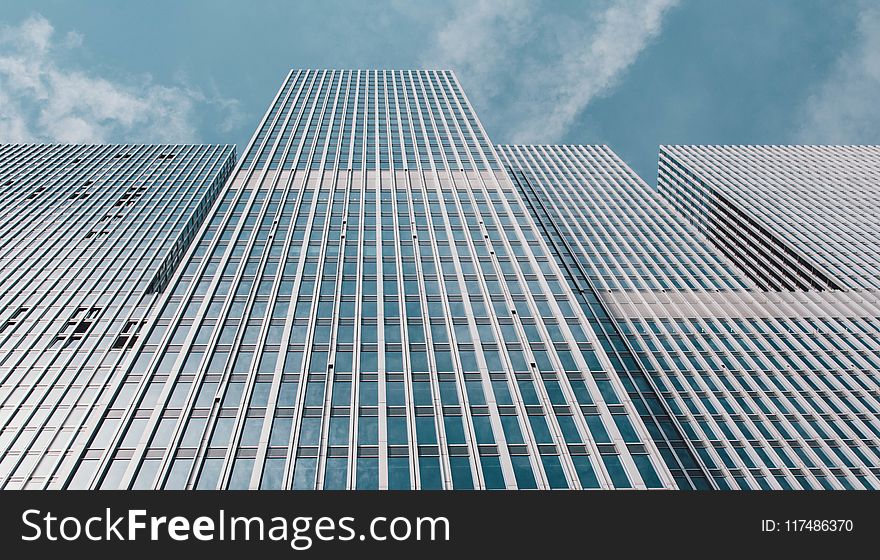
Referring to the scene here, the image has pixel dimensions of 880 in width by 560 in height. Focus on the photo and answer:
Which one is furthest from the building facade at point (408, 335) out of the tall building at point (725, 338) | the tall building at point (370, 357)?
the tall building at point (725, 338)

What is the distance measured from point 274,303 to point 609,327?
106ft

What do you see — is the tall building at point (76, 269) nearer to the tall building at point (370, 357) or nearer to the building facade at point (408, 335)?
the building facade at point (408, 335)

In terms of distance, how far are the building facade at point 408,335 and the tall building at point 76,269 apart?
39 cm

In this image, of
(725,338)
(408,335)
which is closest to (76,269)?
(408,335)

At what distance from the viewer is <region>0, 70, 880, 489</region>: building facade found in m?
31.7

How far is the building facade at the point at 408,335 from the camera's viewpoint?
104ft

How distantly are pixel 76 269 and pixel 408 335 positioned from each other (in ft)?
172

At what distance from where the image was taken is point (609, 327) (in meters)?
56.4

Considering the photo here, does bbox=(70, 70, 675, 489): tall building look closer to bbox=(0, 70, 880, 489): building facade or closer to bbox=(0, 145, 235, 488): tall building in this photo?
bbox=(0, 70, 880, 489): building facade

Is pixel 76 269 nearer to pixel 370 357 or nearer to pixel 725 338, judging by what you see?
pixel 370 357

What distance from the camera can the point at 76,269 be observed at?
233 feet

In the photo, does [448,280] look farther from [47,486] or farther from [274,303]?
[47,486]

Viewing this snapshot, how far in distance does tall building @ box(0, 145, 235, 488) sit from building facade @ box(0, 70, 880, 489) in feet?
1.28

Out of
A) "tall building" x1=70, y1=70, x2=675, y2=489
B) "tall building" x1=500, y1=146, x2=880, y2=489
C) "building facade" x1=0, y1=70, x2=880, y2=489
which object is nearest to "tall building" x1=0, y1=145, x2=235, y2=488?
"building facade" x1=0, y1=70, x2=880, y2=489
